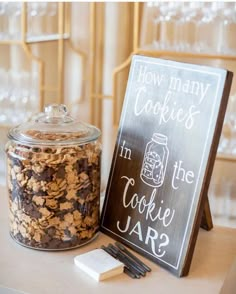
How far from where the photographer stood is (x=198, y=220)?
33.2 inches

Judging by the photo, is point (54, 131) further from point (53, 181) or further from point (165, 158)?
point (165, 158)

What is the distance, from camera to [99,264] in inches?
33.8

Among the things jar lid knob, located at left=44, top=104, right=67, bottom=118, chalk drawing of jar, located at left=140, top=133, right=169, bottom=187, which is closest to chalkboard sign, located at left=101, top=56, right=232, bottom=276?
chalk drawing of jar, located at left=140, top=133, right=169, bottom=187

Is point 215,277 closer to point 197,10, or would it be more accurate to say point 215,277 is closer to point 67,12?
point 197,10

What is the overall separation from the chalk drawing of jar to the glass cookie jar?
A: 0.30ft

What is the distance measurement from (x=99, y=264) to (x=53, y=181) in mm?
162

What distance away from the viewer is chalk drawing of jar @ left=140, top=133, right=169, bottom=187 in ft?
2.98

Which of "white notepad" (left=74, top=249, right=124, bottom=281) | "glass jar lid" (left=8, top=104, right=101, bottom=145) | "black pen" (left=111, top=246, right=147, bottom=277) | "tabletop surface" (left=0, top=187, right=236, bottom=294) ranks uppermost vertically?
"glass jar lid" (left=8, top=104, right=101, bottom=145)

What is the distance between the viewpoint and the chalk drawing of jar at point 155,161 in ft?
2.98

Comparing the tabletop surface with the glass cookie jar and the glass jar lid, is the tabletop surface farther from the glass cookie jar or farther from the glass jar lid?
the glass jar lid

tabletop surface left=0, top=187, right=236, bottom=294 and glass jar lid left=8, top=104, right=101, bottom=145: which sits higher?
glass jar lid left=8, top=104, right=101, bottom=145

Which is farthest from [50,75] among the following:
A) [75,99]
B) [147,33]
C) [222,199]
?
[222,199]

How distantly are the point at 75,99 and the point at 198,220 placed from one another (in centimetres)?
189

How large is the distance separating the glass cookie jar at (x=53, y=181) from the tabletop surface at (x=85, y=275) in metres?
0.03
